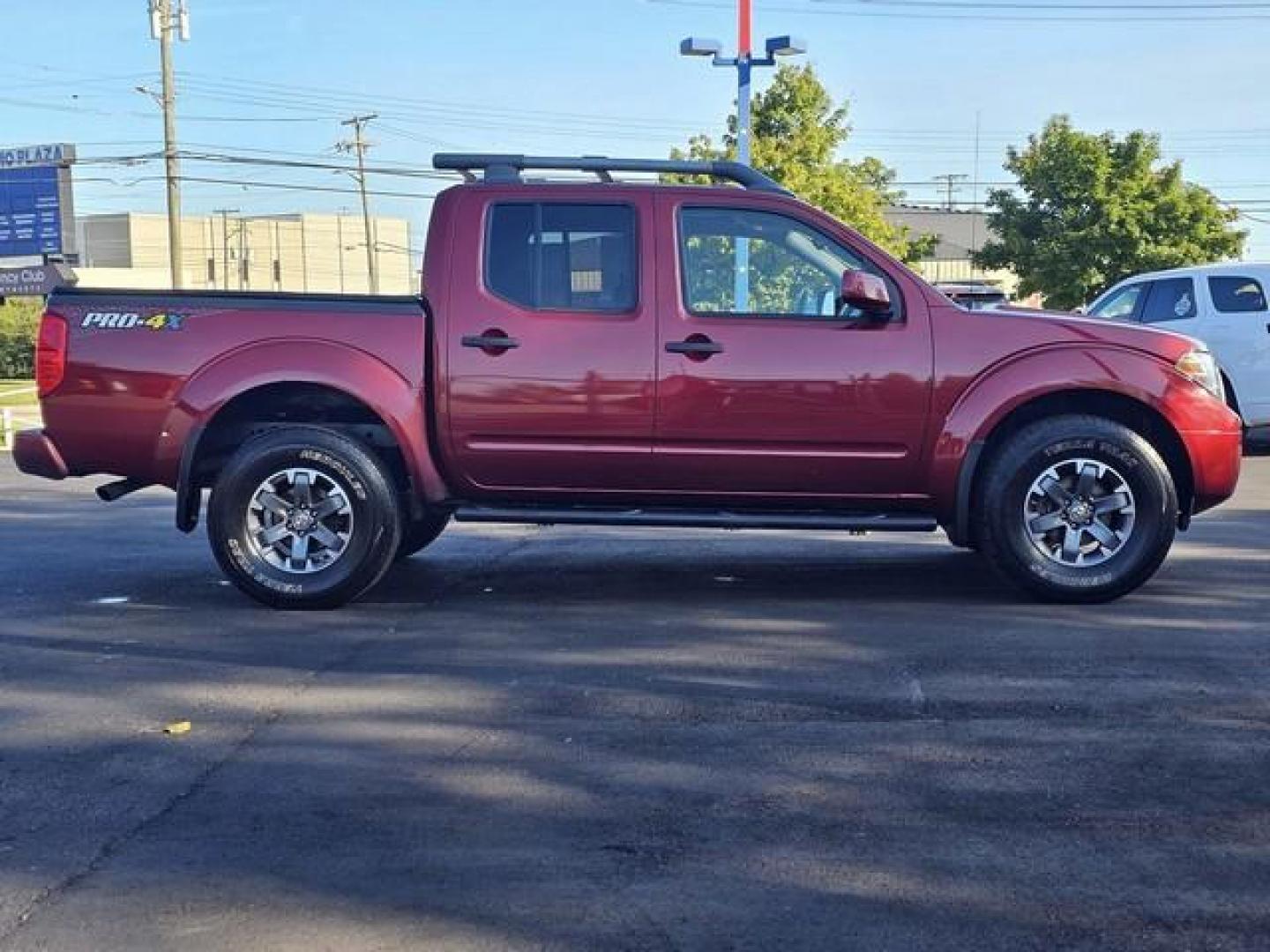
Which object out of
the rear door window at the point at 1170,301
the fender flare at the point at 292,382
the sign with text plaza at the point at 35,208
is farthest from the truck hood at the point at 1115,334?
the sign with text plaza at the point at 35,208

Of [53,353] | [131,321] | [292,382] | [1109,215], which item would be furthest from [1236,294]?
[1109,215]

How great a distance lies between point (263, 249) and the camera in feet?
357

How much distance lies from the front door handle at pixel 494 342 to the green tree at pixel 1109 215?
29165 millimetres

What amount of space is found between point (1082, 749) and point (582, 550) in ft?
15.0

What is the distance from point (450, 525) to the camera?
400 inches

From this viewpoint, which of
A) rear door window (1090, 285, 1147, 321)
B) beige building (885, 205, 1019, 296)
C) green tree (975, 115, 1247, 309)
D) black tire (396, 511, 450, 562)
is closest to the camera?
black tire (396, 511, 450, 562)

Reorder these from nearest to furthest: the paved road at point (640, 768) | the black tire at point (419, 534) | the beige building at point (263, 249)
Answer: the paved road at point (640, 768)
the black tire at point (419, 534)
the beige building at point (263, 249)

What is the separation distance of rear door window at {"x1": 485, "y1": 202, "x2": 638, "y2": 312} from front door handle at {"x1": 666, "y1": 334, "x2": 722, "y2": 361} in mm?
309

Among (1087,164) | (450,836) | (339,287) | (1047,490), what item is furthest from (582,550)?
(339,287)

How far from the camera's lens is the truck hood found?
6.73m

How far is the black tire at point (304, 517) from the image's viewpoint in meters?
6.79

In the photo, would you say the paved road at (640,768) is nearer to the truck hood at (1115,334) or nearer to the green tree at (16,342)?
the truck hood at (1115,334)

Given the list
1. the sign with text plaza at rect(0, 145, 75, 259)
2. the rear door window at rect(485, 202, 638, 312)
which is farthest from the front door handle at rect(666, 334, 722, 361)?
the sign with text plaza at rect(0, 145, 75, 259)

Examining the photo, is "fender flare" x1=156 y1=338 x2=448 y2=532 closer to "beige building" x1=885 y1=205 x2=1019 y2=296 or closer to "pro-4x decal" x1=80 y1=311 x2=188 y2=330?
"pro-4x decal" x1=80 y1=311 x2=188 y2=330
